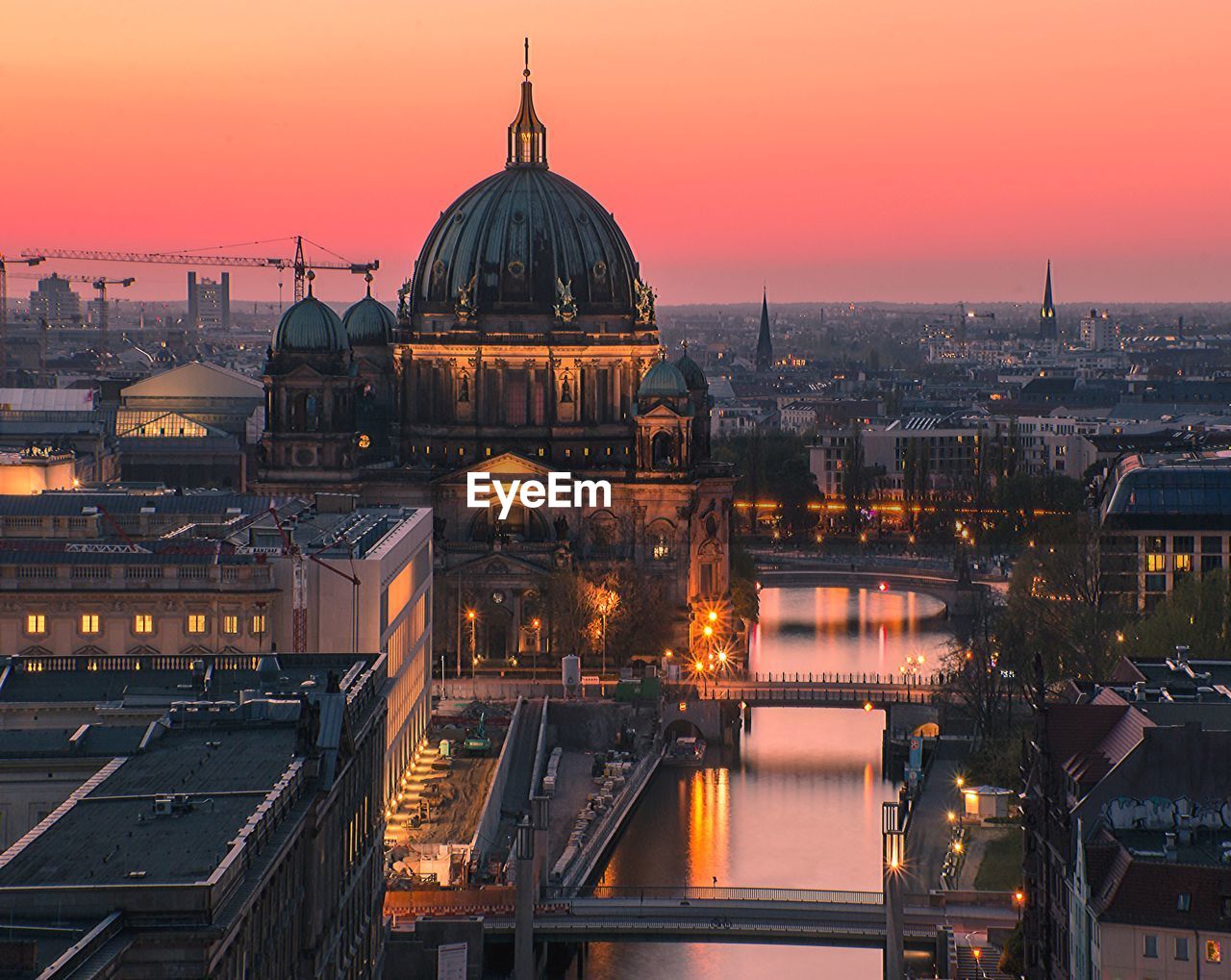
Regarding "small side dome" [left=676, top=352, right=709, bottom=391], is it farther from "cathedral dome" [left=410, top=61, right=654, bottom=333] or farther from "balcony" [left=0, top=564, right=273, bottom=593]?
"balcony" [left=0, top=564, right=273, bottom=593]

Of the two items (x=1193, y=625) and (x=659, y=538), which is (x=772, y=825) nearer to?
(x=1193, y=625)

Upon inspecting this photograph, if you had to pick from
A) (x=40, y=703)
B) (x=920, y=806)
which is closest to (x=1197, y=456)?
(x=920, y=806)

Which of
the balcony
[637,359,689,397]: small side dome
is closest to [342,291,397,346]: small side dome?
[637,359,689,397]: small side dome

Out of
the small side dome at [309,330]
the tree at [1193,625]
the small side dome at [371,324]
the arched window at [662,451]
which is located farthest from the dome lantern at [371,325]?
the tree at [1193,625]

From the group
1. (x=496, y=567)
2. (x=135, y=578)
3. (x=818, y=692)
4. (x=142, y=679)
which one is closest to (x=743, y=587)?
(x=496, y=567)

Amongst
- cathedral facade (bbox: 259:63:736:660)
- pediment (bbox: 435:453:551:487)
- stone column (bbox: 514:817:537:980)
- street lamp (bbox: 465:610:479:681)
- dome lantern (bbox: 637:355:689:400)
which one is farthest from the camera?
pediment (bbox: 435:453:551:487)
